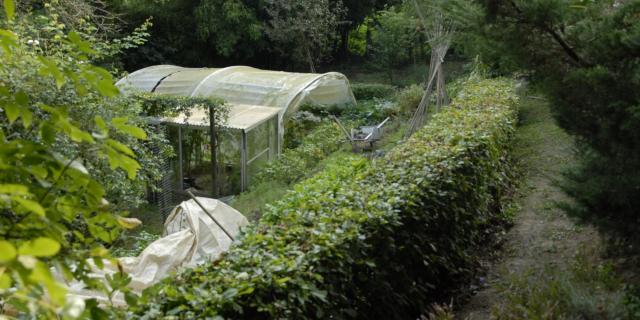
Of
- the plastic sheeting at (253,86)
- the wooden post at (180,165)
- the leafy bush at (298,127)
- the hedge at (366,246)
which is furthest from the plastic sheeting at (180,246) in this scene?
the leafy bush at (298,127)

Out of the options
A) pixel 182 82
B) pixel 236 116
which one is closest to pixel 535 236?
pixel 236 116

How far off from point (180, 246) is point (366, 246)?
3699 mm

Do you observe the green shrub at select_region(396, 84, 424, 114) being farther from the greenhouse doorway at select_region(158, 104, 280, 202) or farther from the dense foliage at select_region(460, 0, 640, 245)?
the dense foliage at select_region(460, 0, 640, 245)

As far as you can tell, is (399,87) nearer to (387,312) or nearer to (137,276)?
(137,276)

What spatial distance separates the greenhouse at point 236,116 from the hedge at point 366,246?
17.1 feet

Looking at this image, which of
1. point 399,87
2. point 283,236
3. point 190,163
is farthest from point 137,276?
point 399,87

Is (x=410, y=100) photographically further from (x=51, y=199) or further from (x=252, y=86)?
(x=51, y=199)

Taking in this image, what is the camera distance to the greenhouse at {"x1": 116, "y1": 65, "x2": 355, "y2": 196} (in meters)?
11.9

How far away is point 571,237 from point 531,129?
16.1ft

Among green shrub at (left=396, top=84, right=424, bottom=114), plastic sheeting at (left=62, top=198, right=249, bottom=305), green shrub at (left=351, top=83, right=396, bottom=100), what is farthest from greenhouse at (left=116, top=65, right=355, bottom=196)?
green shrub at (left=351, top=83, right=396, bottom=100)

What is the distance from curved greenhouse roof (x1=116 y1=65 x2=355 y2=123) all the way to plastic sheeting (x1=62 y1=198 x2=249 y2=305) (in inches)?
229

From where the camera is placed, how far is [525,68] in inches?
172

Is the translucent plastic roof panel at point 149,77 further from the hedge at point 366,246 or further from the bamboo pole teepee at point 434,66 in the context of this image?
the hedge at point 366,246

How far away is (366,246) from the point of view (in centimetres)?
363
